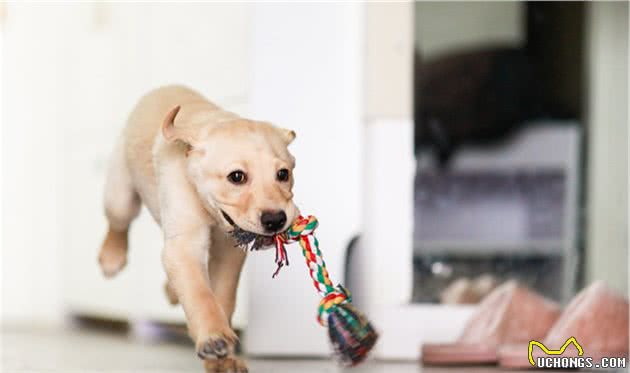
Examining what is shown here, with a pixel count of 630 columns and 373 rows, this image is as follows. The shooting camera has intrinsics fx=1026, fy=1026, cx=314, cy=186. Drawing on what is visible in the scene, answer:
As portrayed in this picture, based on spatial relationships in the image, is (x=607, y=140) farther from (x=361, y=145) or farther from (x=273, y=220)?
(x=273, y=220)

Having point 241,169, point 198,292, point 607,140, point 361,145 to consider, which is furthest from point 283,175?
point 607,140

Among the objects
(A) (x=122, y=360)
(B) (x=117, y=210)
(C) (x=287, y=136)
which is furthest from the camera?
(A) (x=122, y=360)

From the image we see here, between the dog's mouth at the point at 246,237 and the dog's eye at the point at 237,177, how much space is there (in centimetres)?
4

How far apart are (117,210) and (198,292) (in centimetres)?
30

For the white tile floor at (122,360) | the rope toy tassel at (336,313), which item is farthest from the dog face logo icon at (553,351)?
the rope toy tassel at (336,313)

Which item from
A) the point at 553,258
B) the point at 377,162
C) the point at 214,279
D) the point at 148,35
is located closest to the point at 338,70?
the point at 377,162

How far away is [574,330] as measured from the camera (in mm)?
1621

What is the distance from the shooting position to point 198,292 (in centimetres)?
118

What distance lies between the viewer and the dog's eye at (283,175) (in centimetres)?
115

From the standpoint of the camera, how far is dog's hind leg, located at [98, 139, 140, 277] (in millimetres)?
1413

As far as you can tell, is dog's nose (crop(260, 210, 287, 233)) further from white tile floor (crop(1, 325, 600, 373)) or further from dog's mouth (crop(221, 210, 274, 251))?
white tile floor (crop(1, 325, 600, 373))

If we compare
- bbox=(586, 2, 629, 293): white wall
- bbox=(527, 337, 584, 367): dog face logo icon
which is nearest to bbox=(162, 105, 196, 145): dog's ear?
bbox=(527, 337, 584, 367): dog face logo icon

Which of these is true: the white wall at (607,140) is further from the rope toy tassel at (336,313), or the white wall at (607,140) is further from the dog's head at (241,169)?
the dog's head at (241,169)

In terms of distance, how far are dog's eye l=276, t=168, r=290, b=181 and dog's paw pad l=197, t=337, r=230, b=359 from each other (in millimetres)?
190
